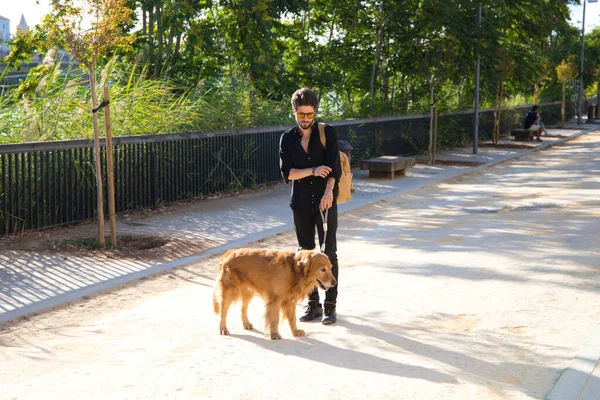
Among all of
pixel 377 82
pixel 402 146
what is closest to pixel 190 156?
pixel 402 146

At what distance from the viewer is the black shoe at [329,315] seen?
707 cm

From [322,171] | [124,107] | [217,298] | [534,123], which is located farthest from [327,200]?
[534,123]

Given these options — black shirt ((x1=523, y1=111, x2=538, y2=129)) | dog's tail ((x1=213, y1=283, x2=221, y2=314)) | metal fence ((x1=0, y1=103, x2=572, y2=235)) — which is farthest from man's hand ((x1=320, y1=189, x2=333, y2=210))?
black shirt ((x1=523, y1=111, x2=538, y2=129))

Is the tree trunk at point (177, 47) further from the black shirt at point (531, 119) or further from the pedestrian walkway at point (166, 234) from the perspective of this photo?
the black shirt at point (531, 119)

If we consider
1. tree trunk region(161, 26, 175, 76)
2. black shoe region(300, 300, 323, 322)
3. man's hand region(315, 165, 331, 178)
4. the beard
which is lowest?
black shoe region(300, 300, 323, 322)

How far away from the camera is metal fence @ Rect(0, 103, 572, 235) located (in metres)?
11.2

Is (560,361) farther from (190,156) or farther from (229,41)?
(229,41)

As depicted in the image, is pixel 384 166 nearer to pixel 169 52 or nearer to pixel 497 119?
pixel 169 52

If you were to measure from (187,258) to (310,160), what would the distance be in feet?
10.9

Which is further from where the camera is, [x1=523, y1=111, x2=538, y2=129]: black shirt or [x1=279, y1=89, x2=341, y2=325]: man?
[x1=523, y1=111, x2=538, y2=129]: black shirt

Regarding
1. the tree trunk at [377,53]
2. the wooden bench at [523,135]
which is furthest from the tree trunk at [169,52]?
the wooden bench at [523,135]

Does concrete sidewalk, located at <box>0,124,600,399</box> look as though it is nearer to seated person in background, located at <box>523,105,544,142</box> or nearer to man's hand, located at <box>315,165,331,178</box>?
man's hand, located at <box>315,165,331,178</box>

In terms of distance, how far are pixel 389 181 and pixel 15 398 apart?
13.7 metres

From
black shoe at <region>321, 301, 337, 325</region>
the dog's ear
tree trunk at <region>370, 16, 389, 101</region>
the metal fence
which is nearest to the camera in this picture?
the dog's ear
